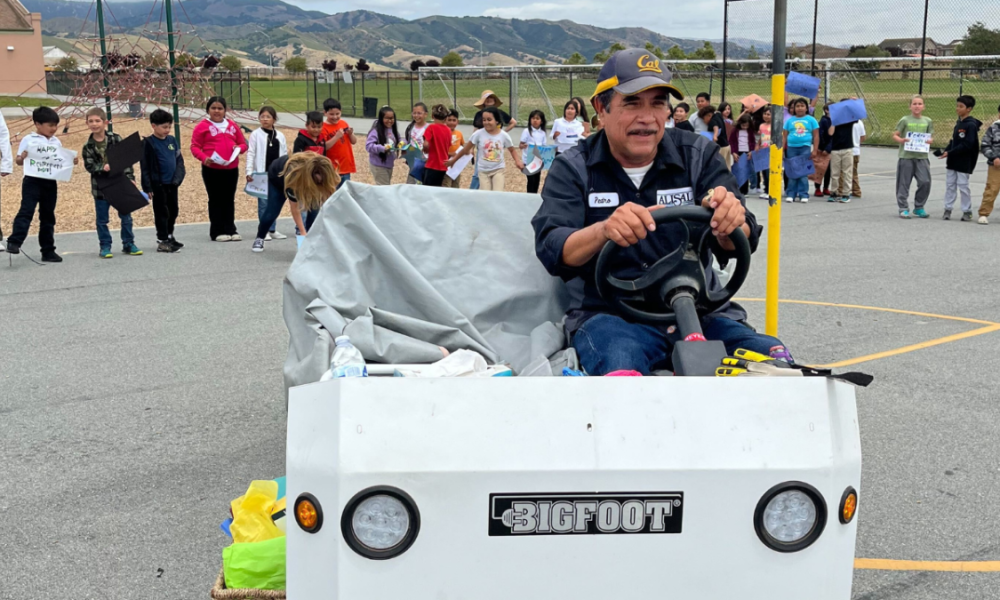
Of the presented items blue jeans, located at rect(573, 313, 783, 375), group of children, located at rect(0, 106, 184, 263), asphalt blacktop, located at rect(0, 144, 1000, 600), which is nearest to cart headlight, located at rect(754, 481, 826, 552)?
blue jeans, located at rect(573, 313, 783, 375)

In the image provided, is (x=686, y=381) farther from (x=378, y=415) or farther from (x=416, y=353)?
(x=416, y=353)

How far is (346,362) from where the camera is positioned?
125 inches

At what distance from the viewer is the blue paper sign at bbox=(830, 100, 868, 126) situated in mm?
16859

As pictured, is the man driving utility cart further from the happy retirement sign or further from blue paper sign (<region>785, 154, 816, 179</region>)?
blue paper sign (<region>785, 154, 816, 179</region>)

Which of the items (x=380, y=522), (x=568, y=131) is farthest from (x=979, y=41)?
(x=380, y=522)

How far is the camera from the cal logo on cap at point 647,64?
142 inches

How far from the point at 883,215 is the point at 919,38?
13473 mm

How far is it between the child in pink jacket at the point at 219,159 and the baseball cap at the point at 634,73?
1007 centimetres

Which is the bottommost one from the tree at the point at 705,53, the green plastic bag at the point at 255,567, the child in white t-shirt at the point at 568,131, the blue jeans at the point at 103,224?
the green plastic bag at the point at 255,567

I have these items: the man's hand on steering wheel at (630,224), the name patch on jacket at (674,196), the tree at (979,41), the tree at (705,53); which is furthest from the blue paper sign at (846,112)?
the tree at (705,53)

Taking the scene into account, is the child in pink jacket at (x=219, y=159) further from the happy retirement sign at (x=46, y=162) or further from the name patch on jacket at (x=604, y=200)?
the name patch on jacket at (x=604, y=200)

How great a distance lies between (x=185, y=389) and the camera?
6.27 meters

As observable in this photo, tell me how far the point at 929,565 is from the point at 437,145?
38.6 ft

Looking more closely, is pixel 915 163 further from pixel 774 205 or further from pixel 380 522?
pixel 380 522
